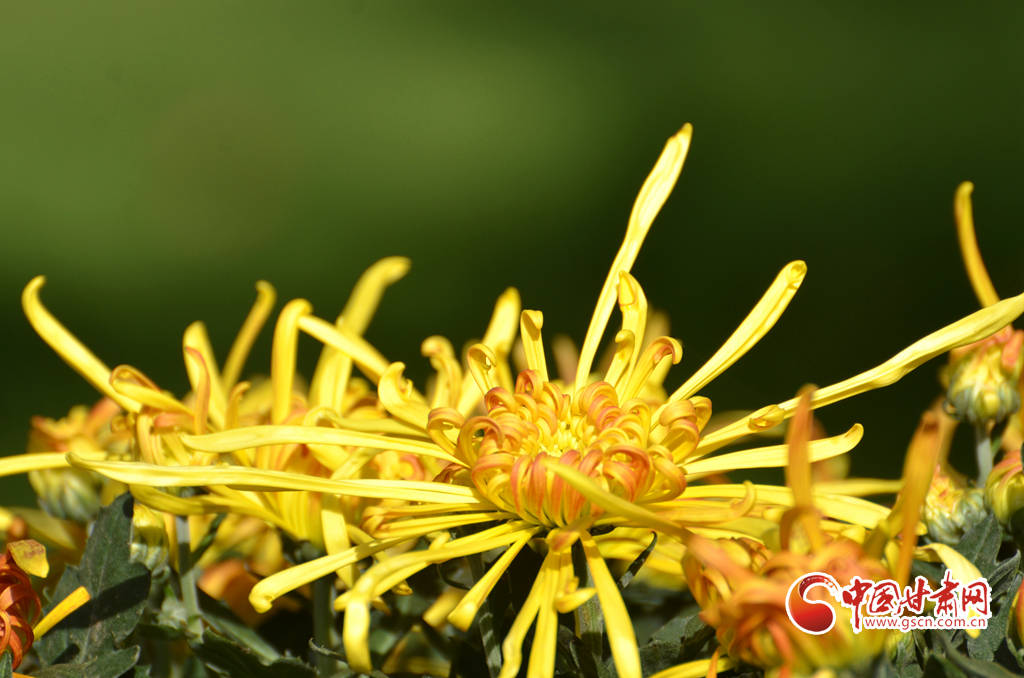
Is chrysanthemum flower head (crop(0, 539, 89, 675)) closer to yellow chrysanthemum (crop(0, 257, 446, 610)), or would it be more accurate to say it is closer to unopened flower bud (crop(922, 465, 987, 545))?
yellow chrysanthemum (crop(0, 257, 446, 610))

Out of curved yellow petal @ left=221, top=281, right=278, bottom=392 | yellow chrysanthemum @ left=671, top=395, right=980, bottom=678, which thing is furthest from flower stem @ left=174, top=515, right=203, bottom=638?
yellow chrysanthemum @ left=671, top=395, right=980, bottom=678

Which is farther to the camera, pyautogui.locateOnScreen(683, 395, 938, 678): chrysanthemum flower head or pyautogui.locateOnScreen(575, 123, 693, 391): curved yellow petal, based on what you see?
pyautogui.locateOnScreen(575, 123, 693, 391): curved yellow petal

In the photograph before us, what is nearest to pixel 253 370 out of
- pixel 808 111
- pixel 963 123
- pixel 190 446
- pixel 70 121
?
pixel 70 121

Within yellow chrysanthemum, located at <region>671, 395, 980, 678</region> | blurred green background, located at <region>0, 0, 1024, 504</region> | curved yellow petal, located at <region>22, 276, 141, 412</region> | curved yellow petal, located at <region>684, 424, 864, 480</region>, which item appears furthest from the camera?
blurred green background, located at <region>0, 0, 1024, 504</region>

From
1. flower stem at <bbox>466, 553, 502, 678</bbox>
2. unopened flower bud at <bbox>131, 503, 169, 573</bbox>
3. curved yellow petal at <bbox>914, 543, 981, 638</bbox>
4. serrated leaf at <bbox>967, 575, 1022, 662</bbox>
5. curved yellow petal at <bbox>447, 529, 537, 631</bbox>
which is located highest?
curved yellow petal at <bbox>914, 543, 981, 638</bbox>

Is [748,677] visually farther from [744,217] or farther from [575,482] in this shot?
[744,217]

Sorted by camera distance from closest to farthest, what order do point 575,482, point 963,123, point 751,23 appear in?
point 575,482
point 963,123
point 751,23
